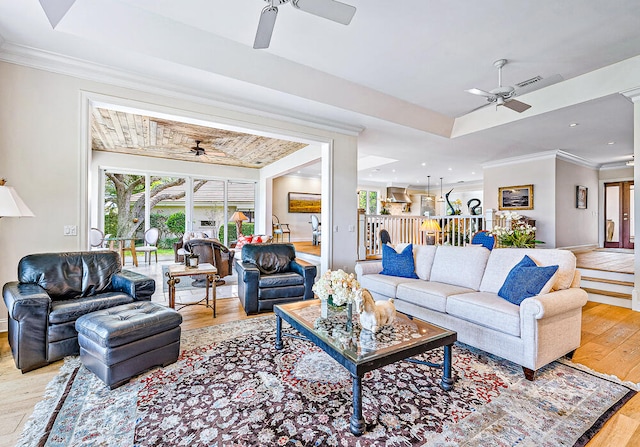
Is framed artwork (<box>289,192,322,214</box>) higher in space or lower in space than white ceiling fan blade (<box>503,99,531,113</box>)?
lower

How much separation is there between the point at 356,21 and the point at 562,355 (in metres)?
3.71

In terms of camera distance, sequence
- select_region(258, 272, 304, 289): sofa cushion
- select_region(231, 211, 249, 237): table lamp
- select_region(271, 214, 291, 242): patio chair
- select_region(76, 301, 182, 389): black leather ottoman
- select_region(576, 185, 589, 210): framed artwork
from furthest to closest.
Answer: select_region(271, 214, 291, 242): patio chair < select_region(231, 211, 249, 237): table lamp < select_region(576, 185, 589, 210): framed artwork < select_region(258, 272, 304, 289): sofa cushion < select_region(76, 301, 182, 389): black leather ottoman

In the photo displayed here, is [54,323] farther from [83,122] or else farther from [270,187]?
[270,187]

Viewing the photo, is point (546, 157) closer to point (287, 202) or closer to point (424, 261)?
point (424, 261)

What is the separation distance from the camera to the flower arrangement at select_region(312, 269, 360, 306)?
7.52 feet

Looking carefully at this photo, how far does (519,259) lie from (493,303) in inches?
27.7

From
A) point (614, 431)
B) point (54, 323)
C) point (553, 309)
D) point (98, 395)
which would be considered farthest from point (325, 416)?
point (54, 323)

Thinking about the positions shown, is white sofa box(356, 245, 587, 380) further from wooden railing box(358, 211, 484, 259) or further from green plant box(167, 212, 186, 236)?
green plant box(167, 212, 186, 236)

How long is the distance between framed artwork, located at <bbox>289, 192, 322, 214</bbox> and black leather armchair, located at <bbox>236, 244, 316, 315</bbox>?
5.84m

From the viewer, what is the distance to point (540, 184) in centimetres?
707

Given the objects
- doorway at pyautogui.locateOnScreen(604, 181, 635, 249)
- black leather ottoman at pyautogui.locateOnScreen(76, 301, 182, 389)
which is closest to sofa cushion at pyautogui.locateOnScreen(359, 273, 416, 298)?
black leather ottoman at pyautogui.locateOnScreen(76, 301, 182, 389)

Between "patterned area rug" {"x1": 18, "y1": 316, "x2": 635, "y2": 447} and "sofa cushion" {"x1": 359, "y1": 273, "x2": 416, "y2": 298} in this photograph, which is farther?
"sofa cushion" {"x1": 359, "y1": 273, "x2": 416, "y2": 298}

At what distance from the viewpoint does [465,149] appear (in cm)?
666

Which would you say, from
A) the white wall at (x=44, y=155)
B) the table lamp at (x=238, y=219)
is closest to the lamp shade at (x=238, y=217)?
the table lamp at (x=238, y=219)
